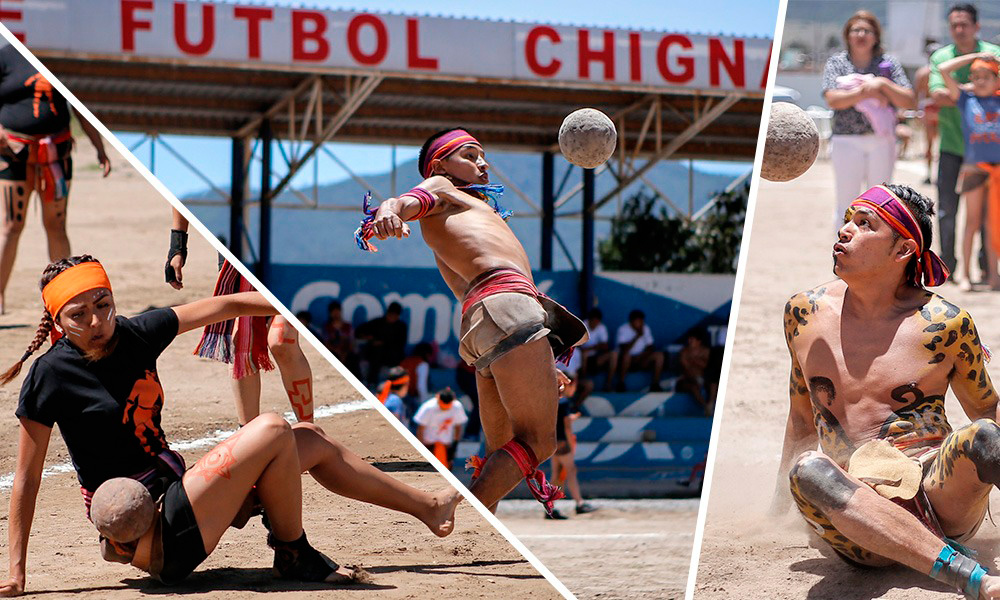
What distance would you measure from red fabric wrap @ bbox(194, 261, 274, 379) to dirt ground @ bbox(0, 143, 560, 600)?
8.4 inches

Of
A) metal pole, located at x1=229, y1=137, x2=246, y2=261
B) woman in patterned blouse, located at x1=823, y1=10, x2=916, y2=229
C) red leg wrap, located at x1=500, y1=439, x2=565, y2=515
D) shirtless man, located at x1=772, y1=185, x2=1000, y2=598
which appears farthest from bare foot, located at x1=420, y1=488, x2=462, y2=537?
metal pole, located at x1=229, y1=137, x2=246, y2=261

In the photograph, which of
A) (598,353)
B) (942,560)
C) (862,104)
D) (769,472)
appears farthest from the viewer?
(598,353)

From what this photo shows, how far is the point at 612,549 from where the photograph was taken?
5773 mm

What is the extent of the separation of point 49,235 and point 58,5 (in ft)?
21.7

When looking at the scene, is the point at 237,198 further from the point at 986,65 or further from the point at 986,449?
the point at 986,449

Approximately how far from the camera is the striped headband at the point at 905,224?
3.45m

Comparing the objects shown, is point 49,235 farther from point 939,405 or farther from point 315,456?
point 939,405

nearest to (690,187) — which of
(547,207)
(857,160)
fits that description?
(547,207)

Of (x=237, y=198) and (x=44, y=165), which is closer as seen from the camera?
(x=44, y=165)

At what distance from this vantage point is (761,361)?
283 inches

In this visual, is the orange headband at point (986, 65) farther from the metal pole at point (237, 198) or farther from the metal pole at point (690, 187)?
the metal pole at point (237, 198)

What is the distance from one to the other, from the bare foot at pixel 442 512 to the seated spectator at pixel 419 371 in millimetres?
6733

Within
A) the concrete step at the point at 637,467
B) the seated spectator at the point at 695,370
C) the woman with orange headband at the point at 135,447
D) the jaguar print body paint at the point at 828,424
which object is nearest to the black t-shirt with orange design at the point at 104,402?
the woman with orange headband at the point at 135,447

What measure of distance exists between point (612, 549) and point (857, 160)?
8.70 ft
